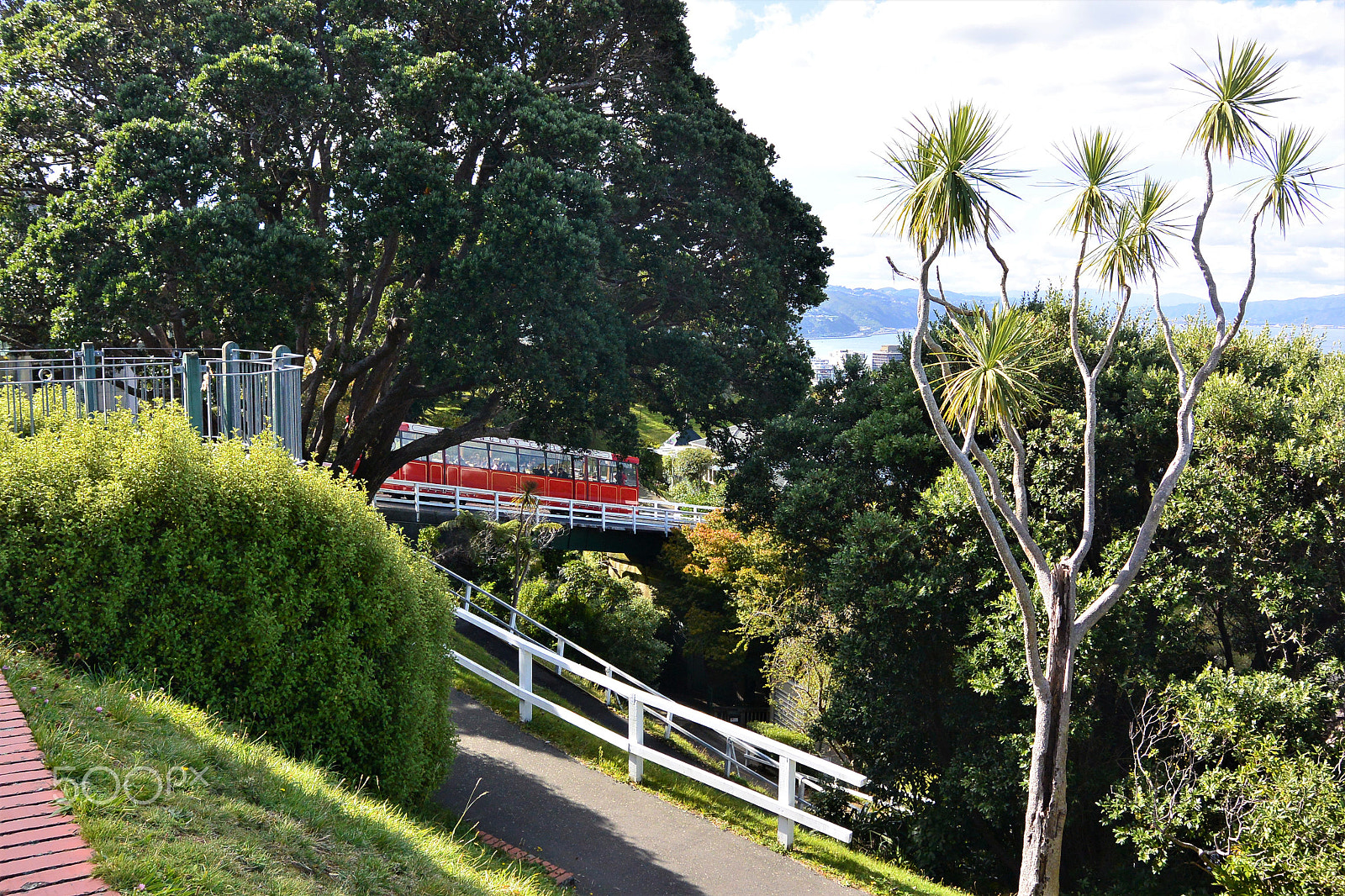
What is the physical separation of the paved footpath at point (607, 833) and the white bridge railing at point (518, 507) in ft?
46.0

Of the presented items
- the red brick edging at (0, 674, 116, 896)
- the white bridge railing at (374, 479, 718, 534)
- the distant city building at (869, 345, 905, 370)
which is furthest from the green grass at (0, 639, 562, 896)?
the white bridge railing at (374, 479, 718, 534)

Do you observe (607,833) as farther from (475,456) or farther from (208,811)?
(475,456)

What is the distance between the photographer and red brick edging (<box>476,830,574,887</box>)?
643 centimetres

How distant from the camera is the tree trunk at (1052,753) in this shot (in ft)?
25.7

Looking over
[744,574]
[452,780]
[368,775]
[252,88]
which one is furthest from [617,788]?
[252,88]

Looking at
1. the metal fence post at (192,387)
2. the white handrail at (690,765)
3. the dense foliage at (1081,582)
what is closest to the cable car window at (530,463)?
the dense foliage at (1081,582)

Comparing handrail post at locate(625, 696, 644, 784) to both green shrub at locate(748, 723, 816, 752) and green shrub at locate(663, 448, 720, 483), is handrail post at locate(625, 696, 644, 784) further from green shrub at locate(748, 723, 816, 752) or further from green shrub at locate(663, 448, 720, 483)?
green shrub at locate(663, 448, 720, 483)

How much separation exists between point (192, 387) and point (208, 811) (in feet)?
14.8

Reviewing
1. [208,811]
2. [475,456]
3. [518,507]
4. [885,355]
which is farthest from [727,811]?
[475,456]

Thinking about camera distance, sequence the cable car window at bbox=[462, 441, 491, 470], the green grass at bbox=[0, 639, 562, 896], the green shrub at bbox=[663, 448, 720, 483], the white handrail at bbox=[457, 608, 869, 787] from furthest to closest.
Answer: the green shrub at bbox=[663, 448, 720, 483] → the cable car window at bbox=[462, 441, 491, 470] → the white handrail at bbox=[457, 608, 869, 787] → the green grass at bbox=[0, 639, 562, 896]

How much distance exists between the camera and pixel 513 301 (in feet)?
47.5

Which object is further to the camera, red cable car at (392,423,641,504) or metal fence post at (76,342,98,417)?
red cable car at (392,423,641,504)

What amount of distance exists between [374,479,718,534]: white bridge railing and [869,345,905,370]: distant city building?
857 centimetres

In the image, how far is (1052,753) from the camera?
789cm
